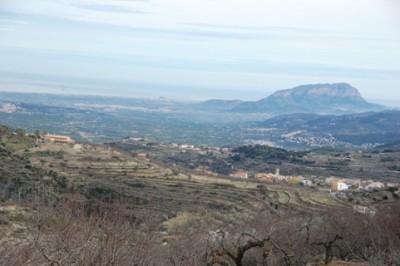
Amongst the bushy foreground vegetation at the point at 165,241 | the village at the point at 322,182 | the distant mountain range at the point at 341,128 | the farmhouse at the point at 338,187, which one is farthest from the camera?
the distant mountain range at the point at 341,128

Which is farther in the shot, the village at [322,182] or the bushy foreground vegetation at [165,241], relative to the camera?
the village at [322,182]

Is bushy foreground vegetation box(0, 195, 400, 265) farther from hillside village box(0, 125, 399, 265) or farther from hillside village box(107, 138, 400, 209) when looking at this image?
hillside village box(107, 138, 400, 209)

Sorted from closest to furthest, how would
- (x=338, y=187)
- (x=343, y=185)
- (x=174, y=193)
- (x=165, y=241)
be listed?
(x=165, y=241)
(x=174, y=193)
(x=338, y=187)
(x=343, y=185)

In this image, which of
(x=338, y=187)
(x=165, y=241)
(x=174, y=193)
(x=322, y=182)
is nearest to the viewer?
(x=165, y=241)

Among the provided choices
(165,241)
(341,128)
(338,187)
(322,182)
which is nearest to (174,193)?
(338,187)

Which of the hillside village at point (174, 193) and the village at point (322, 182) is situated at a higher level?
the hillside village at point (174, 193)

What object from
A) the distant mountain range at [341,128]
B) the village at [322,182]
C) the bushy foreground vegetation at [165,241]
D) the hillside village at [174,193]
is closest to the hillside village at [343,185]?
the village at [322,182]

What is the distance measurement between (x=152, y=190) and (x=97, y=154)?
1217 cm

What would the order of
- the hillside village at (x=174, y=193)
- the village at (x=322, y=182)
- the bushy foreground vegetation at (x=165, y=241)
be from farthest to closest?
1. the village at (x=322, y=182)
2. the hillside village at (x=174, y=193)
3. the bushy foreground vegetation at (x=165, y=241)

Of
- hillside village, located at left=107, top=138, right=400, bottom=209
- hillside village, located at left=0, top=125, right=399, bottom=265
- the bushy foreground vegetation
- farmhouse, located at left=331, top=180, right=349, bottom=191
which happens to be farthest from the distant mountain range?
the bushy foreground vegetation

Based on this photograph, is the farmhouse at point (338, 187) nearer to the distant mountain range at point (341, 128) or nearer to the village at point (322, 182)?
the village at point (322, 182)

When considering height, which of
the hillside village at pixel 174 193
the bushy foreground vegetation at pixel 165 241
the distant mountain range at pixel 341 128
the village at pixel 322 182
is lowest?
the distant mountain range at pixel 341 128

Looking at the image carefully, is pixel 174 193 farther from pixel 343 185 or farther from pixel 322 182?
pixel 322 182

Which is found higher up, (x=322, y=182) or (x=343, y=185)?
(x=343, y=185)
